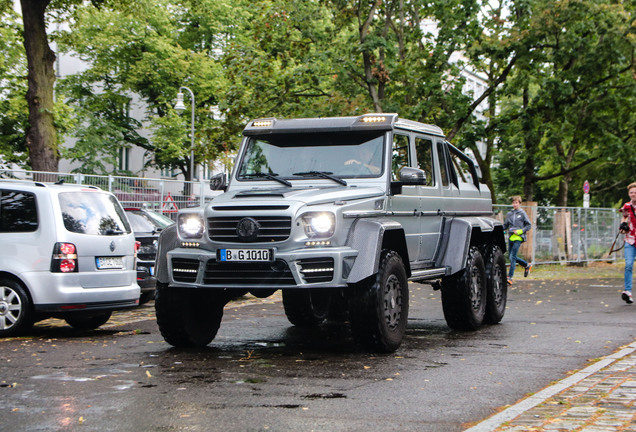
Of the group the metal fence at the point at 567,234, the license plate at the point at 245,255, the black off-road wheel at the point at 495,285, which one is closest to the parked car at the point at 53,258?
the license plate at the point at 245,255

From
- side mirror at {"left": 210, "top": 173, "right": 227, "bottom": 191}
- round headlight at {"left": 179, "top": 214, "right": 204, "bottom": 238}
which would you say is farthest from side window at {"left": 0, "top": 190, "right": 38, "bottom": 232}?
round headlight at {"left": 179, "top": 214, "right": 204, "bottom": 238}

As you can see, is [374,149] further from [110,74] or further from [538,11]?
[110,74]

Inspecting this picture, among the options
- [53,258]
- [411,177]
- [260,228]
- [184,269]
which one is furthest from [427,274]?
[53,258]

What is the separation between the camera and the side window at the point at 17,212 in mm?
10773

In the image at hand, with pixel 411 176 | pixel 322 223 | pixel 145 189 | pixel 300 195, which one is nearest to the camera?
pixel 322 223

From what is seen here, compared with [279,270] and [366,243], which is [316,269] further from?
[366,243]

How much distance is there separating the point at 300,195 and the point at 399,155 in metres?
1.59

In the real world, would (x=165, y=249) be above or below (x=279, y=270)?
above

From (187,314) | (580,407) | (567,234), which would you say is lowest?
(580,407)

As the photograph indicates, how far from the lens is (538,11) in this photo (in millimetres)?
27250

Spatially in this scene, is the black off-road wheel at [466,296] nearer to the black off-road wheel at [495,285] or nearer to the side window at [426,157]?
the black off-road wheel at [495,285]

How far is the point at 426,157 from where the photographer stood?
1081 cm

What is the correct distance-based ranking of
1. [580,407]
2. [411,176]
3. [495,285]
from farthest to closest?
1. [495,285]
2. [411,176]
3. [580,407]

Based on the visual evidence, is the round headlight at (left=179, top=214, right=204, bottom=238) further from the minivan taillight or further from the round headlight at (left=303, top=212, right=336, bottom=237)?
the minivan taillight
